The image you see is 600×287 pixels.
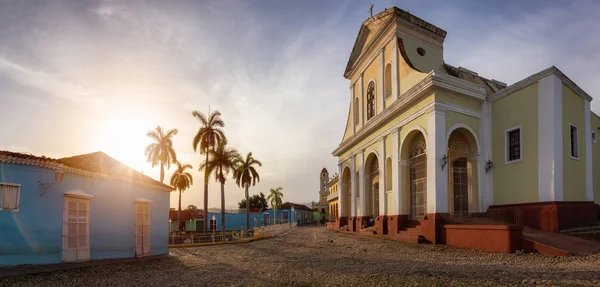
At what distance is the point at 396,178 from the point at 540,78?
22.5ft

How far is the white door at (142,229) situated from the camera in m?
12.3

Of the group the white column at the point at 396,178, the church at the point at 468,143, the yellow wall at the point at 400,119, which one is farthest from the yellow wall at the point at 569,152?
the white column at the point at 396,178

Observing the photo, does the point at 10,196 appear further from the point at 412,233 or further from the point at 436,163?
the point at 412,233

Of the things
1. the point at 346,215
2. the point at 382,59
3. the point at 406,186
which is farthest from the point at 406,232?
the point at 346,215

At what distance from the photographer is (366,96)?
74.8 feet

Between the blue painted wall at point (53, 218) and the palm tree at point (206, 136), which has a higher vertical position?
the palm tree at point (206, 136)

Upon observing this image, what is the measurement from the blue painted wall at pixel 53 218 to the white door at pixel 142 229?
0.22 m

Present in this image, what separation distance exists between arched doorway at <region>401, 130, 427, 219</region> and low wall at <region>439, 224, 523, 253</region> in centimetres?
356

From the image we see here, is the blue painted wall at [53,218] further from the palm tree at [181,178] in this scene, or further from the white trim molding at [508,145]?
the palm tree at [181,178]

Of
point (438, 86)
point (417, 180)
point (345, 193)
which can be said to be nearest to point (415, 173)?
point (417, 180)

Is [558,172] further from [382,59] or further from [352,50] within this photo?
[352,50]

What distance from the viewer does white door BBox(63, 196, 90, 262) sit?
966 centimetres

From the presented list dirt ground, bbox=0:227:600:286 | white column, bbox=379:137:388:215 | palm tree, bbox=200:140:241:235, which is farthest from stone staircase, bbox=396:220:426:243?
palm tree, bbox=200:140:241:235

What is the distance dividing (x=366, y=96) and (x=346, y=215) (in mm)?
9346
